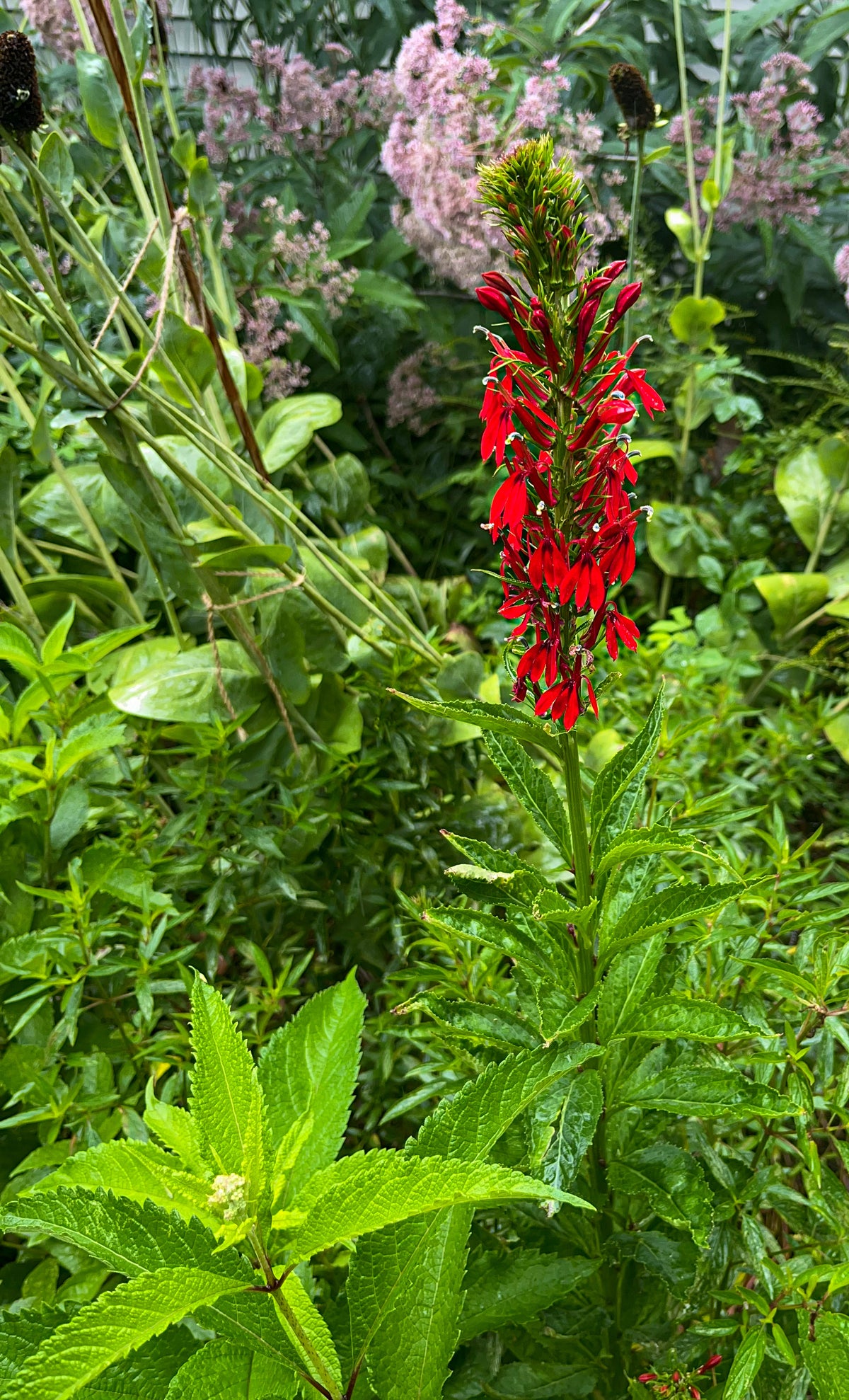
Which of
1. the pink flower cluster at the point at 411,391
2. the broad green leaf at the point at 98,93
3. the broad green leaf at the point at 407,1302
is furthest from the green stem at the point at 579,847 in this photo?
the pink flower cluster at the point at 411,391

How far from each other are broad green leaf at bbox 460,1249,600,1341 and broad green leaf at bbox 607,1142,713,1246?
0.05 m

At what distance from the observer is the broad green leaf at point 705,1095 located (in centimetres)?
49

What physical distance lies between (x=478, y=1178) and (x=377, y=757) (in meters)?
0.60

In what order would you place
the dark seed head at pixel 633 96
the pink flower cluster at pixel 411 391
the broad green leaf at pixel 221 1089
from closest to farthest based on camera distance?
1. the broad green leaf at pixel 221 1089
2. the dark seed head at pixel 633 96
3. the pink flower cluster at pixel 411 391

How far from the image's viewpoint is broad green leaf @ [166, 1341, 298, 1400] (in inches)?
16.5

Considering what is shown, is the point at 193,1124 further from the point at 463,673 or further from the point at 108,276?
the point at 108,276

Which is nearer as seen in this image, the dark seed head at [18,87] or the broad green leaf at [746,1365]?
the broad green leaf at [746,1365]

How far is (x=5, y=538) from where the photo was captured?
43.4 inches

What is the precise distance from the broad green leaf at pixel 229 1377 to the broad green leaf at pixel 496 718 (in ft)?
1.02

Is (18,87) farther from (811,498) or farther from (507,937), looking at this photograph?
(811,498)

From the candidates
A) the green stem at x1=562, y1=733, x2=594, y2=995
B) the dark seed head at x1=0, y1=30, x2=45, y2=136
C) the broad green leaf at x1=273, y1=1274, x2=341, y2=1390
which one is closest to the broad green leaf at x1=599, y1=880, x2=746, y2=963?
the green stem at x1=562, y1=733, x2=594, y2=995

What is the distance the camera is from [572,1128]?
50 centimetres

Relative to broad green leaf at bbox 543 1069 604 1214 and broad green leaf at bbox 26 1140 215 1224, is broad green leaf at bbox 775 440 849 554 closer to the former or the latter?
broad green leaf at bbox 543 1069 604 1214

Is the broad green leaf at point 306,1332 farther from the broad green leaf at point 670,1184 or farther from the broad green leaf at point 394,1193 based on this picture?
the broad green leaf at point 670,1184
